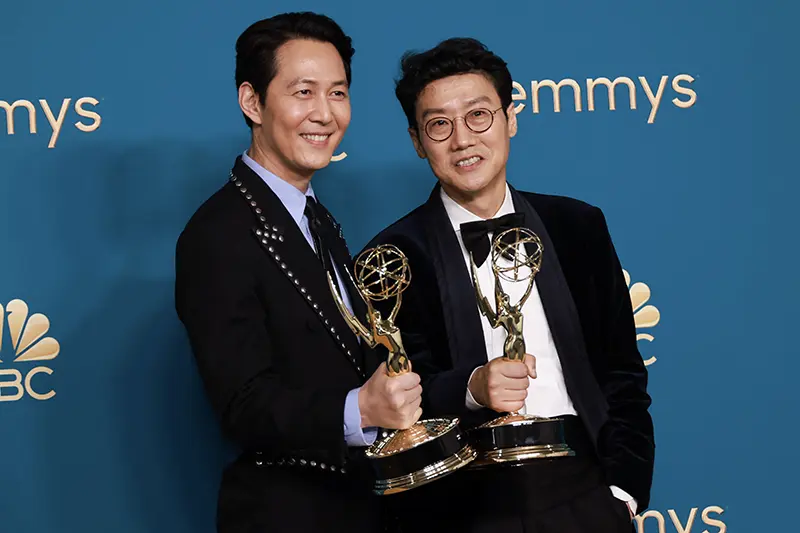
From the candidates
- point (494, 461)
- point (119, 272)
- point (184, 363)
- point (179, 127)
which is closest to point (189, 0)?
point (179, 127)

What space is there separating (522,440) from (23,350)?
3.98 ft

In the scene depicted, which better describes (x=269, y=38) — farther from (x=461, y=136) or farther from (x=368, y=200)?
(x=368, y=200)

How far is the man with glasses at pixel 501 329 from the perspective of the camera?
1.74 meters

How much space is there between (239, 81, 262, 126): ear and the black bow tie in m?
0.41

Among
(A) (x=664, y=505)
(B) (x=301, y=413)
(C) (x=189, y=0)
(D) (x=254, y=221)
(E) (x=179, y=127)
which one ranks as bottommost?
(A) (x=664, y=505)

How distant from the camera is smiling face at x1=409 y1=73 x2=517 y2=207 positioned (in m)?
1.80

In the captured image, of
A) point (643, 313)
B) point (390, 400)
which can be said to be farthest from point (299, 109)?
point (643, 313)

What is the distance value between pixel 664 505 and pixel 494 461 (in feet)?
3.47

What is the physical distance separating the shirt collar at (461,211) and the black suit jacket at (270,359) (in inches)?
11.2

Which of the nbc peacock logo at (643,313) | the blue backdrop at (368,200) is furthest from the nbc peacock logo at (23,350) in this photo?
the nbc peacock logo at (643,313)

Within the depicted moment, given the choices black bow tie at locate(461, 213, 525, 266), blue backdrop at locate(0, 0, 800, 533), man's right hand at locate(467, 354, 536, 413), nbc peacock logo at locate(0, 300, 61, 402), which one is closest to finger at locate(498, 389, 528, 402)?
man's right hand at locate(467, 354, 536, 413)

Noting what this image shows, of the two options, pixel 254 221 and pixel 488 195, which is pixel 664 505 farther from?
pixel 254 221

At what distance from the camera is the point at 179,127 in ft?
7.59

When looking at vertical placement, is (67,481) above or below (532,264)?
below
